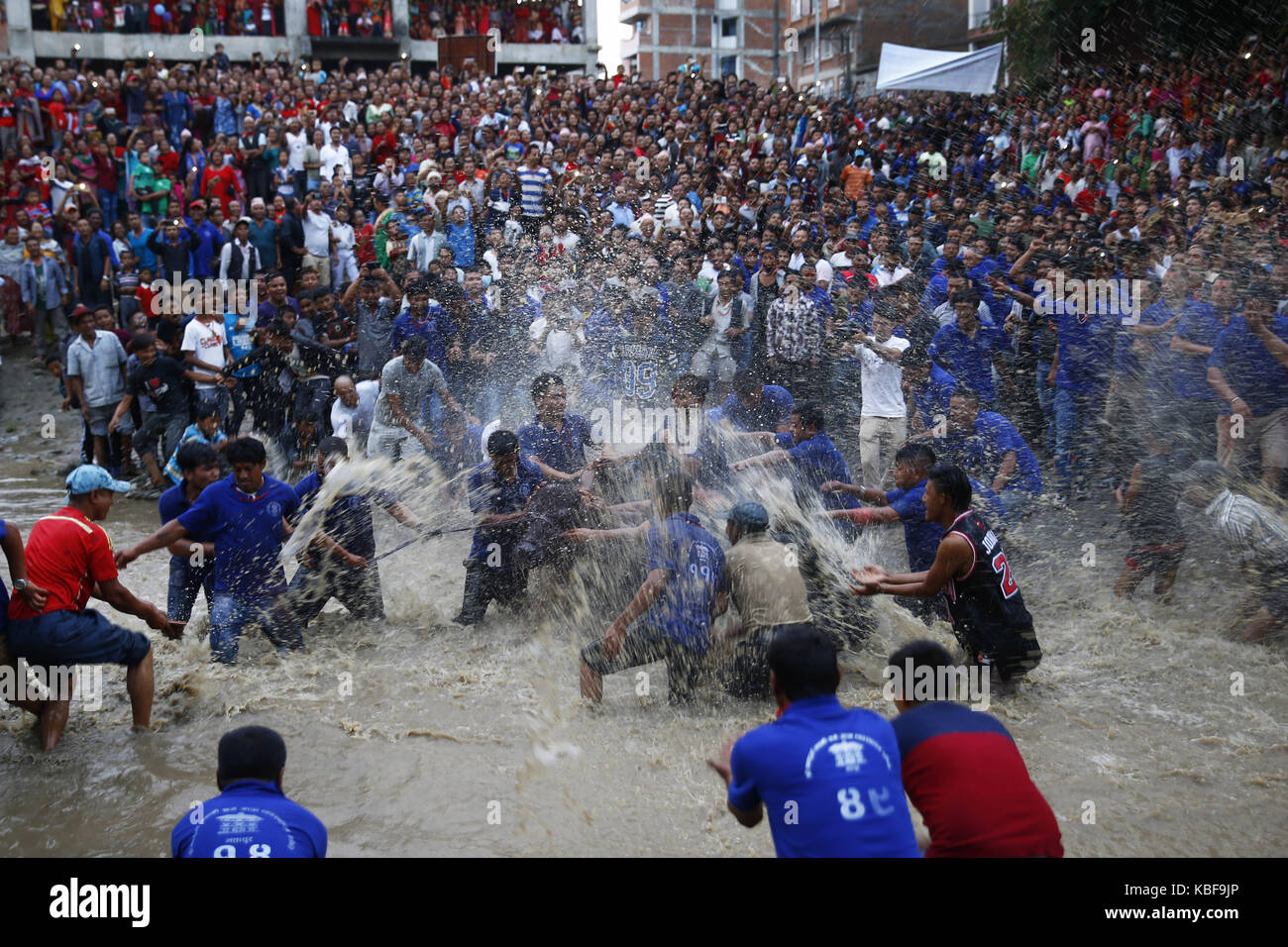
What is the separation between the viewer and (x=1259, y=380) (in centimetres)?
773

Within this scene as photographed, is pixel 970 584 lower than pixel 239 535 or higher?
lower

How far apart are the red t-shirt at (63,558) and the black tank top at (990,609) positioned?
4492mm

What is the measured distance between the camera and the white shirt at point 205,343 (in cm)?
1133

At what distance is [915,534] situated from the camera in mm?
6914

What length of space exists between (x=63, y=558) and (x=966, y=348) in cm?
707

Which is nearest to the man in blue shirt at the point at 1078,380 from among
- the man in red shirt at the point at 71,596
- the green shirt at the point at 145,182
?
the man in red shirt at the point at 71,596

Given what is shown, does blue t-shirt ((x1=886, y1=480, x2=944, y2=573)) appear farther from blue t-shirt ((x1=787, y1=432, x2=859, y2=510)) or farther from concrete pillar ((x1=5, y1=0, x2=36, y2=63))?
concrete pillar ((x1=5, y1=0, x2=36, y2=63))

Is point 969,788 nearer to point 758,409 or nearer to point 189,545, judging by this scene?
point 189,545

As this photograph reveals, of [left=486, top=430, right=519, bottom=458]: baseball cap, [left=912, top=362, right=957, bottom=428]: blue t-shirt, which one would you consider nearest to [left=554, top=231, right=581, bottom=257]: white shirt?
[left=912, top=362, right=957, bottom=428]: blue t-shirt

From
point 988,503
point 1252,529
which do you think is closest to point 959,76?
point 988,503

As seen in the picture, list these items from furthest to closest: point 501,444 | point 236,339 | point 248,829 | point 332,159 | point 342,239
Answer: point 332,159 < point 342,239 < point 236,339 < point 501,444 < point 248,829

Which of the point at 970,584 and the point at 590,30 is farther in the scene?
the point at 590,30

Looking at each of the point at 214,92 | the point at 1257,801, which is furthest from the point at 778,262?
the point at 214,92

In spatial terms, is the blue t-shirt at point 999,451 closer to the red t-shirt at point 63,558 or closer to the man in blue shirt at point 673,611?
the man in blue shirt at point 673,611
